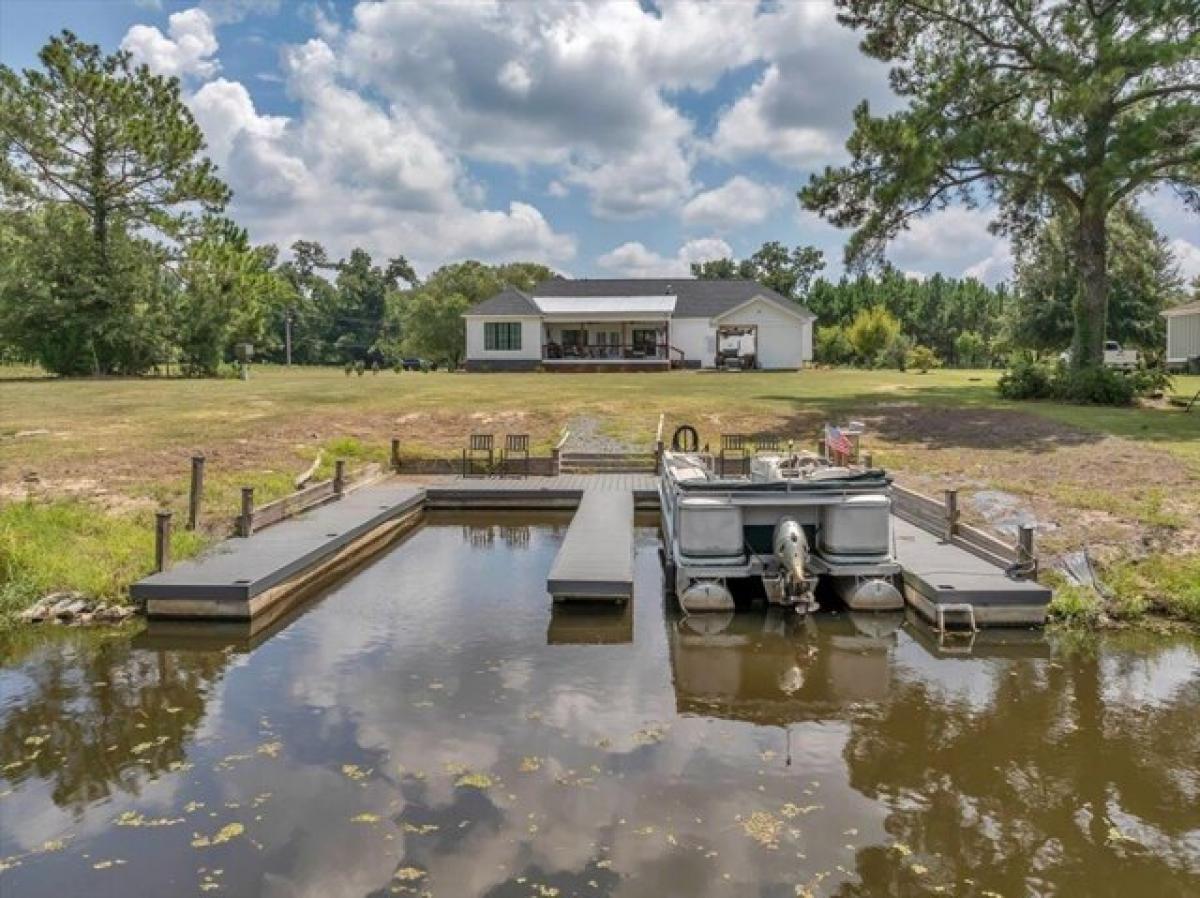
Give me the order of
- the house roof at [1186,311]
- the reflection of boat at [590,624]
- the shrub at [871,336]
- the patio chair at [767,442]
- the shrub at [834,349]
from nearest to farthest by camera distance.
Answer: the reflection of boat at [590,624] → the patio chair at [767,442] → the house roof at [1186,311] → the shrub at [871,336] → the shrub at [834,349]

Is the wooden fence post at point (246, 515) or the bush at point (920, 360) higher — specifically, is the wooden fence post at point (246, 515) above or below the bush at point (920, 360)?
below

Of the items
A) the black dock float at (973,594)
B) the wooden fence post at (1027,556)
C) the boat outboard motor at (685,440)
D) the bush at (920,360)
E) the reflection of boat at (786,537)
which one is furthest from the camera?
the bush at (920,360)

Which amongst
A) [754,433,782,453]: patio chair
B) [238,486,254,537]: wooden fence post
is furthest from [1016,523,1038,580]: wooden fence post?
[238,486,254,537]: wooden fence post

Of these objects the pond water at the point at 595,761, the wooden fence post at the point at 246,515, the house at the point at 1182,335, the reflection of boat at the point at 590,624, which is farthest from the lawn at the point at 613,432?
the house at the point at 1182,335

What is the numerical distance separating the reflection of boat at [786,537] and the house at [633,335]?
31190mm

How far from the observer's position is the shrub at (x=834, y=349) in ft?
179

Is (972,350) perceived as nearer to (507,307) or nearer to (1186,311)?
(1186,311)

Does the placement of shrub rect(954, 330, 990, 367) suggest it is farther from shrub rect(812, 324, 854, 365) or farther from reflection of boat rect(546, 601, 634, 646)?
reflection of boat rect(546, 601, 634, 646)

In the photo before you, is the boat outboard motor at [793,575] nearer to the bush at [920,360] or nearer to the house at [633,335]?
the house at [633,335]

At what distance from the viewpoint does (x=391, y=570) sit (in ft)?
41.8

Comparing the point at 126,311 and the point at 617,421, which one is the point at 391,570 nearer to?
the point at 617,421

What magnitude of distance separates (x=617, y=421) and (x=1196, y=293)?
46.3 meters

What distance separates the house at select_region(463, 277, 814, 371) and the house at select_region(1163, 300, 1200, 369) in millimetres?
17190

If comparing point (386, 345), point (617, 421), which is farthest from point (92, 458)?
point (386, 345)
